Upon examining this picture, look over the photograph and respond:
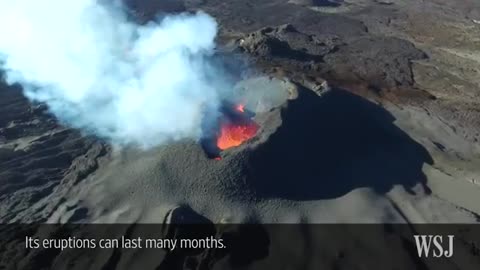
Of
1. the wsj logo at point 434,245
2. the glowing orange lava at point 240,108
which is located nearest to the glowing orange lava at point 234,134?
the glowing orange lava at point 240,108

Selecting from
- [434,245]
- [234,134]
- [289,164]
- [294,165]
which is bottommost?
[434,245]

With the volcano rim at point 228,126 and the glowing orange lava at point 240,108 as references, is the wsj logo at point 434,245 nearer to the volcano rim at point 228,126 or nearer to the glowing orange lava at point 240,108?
the volcano rim at point 228,126

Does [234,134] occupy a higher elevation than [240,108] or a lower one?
higher

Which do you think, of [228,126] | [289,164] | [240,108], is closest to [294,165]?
[289,164]

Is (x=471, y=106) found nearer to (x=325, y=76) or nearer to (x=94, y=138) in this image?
(x=325, y=76)

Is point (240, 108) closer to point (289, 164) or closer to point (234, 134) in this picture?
point (234, 134)

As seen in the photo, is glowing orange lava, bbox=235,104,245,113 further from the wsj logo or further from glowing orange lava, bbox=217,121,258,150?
the wsj logo
